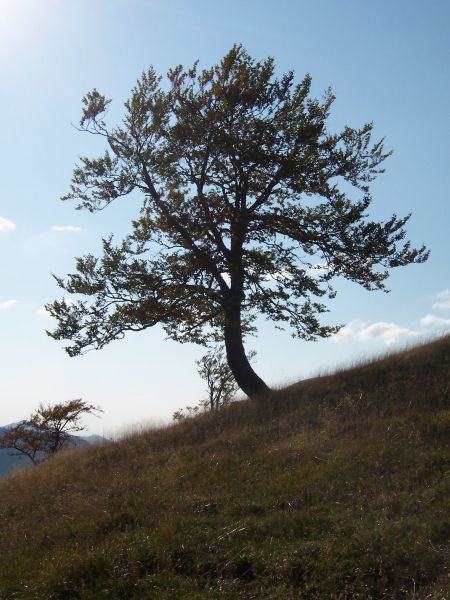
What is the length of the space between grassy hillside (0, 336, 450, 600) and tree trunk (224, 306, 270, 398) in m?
3.42

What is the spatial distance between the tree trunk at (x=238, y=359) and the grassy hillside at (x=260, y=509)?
342 centimetres

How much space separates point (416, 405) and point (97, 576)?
25.8ft

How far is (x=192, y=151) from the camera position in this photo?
1795 centimetres

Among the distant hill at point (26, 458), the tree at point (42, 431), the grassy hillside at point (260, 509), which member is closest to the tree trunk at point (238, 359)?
the grassy hillside at point (260, 509)

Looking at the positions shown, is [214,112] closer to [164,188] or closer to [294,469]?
[164,188]

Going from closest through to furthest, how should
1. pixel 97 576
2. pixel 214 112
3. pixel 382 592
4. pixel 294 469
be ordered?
pixel 382 592
pixel 97 576
pixel 294 469
pixel 214 112

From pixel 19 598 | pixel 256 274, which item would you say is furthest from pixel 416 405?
pixel 19 598

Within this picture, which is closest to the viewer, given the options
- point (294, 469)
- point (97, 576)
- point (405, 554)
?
→ point (405, 554)

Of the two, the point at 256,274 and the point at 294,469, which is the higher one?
the point at 256,274

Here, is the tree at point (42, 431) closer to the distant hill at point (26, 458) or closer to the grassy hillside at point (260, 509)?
the distant hill at point (26, 458)

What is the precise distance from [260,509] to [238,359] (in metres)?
9.66

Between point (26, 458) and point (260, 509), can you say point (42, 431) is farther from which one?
point (260, 509)

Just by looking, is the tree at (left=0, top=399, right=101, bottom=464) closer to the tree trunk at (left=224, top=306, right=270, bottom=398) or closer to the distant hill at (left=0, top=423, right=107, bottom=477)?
the distant hill at (left=0, top=423, right=107, bottom=477)

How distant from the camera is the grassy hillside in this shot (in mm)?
7035
